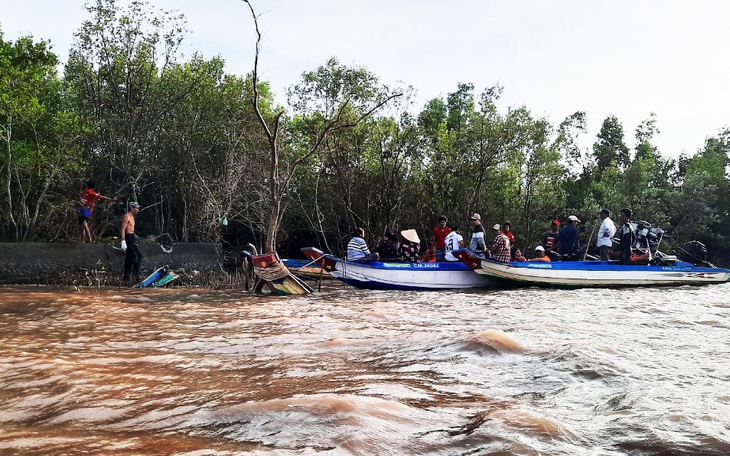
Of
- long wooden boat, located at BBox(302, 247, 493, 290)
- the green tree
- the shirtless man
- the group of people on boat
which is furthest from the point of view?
the group of people on boat

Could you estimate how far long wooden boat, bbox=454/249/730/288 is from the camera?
14562 mm

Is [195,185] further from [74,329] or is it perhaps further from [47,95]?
[74,329]

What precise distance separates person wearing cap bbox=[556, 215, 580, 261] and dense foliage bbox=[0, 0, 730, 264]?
660cm

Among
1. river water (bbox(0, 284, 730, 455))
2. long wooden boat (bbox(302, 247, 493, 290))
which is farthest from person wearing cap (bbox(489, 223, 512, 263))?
river water (bbox(0, 284, 730, 455))

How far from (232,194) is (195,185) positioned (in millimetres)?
1283

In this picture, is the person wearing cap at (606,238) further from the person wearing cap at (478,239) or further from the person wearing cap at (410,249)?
the person wearing cap at (410,249)

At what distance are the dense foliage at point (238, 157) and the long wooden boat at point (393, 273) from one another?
11.3ft

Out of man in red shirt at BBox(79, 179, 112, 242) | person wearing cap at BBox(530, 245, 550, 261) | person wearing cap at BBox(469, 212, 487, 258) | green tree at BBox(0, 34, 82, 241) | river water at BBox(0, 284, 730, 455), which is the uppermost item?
green tree at BBox(0, 34, 82, 241)

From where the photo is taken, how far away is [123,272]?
566 inches

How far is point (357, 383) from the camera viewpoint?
14.1ft

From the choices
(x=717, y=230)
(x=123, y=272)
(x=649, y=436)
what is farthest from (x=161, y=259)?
(x=717, y=230)

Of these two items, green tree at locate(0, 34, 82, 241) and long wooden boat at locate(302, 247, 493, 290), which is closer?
green tree at locate(0, 34, 82, 241)

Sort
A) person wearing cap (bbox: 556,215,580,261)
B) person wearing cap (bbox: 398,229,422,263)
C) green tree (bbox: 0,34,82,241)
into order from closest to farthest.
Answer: green tree (bbox: 0,34,82,241) < person wearing cap (bbox: 398,229,422,263) < person wearing cap (bbox: 556,215,580,261)

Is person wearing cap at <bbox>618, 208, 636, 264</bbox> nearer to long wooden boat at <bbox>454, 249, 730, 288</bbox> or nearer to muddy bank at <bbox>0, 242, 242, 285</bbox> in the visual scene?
long wooden boat at <bbox>454, 249, 730, 288</bbox>
